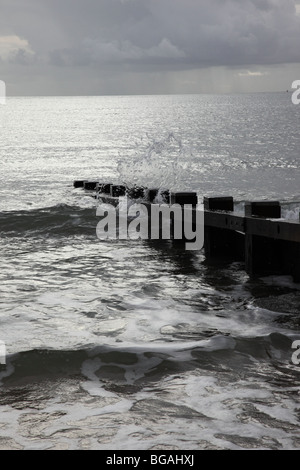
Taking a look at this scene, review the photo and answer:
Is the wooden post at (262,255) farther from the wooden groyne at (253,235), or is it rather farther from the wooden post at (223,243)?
the wooden post at (223,243)

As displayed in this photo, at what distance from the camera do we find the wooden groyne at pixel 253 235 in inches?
382

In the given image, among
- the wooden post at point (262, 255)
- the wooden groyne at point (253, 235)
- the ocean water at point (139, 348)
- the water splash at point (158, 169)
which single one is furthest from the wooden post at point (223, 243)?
the water splash at point (158, 169)

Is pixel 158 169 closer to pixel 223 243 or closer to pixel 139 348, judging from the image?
pixel 223 243

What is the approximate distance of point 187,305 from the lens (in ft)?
29.8

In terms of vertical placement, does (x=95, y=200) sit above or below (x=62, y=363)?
above

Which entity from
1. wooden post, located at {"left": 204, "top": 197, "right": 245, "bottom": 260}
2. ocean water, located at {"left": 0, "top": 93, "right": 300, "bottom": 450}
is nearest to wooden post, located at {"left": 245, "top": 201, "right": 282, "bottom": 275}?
ocean water, located at {"left": 0, "top": 93, "right": 300, "bottom": 450}

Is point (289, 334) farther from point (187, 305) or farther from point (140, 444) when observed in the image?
point (140, 444)

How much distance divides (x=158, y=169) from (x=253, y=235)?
11.2 m

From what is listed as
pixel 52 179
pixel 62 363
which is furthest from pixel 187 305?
pixel 52 179

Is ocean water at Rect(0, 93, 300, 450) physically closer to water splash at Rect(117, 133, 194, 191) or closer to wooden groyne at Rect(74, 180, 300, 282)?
wooden groyne at Rect(74, 180, 300, 282)

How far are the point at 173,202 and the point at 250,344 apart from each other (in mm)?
5484

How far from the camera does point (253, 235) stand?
10352 mm

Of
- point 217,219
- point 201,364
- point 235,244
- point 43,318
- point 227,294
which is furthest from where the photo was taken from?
point 235,244

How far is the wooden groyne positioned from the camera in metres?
9.71
